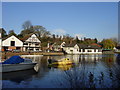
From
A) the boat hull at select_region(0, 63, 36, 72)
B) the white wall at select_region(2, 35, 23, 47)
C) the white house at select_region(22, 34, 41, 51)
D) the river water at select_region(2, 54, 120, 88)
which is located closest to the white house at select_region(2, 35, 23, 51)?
the white wall at select_region(2, 35, 23, 47)

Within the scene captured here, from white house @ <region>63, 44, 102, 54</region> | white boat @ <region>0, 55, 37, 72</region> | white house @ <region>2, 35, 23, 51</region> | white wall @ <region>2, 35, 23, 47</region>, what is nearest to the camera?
white boat @ <region>0, 55, 37, 72</region>

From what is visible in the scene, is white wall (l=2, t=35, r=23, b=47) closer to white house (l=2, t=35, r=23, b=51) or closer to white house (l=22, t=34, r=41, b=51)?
white house (l=2, t=35, r=23, b=51)

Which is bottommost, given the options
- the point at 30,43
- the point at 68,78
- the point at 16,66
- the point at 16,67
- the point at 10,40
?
the point at 16,67

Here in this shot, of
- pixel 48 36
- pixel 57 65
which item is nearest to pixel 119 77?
Answer: pixel 57 65

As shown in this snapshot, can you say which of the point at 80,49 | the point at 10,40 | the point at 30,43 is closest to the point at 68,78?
the point at 10,40

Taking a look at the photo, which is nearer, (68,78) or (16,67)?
(68,78)

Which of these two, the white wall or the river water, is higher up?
the white wall

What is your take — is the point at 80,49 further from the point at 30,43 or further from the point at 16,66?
the point at 16,66

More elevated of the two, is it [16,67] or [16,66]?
[16,66]

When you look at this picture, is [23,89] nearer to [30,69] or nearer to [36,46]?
[30,69]

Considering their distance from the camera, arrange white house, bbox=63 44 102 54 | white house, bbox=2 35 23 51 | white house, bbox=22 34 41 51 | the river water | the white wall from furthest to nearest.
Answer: white house, bbox=63 44 102 54
white house, bbox=22 34 41 51
white house, bbox=2 35 23 51
the white wall
the river water

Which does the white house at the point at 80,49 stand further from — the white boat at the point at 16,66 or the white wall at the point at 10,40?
the white boat at the point at 16,66

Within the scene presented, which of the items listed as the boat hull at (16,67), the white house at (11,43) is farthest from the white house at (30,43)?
the boat hull at (16,67)

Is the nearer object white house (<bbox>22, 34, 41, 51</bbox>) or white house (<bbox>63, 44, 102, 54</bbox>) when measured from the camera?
white house (<bbox>22, 34, 41, 51</bbox>)
